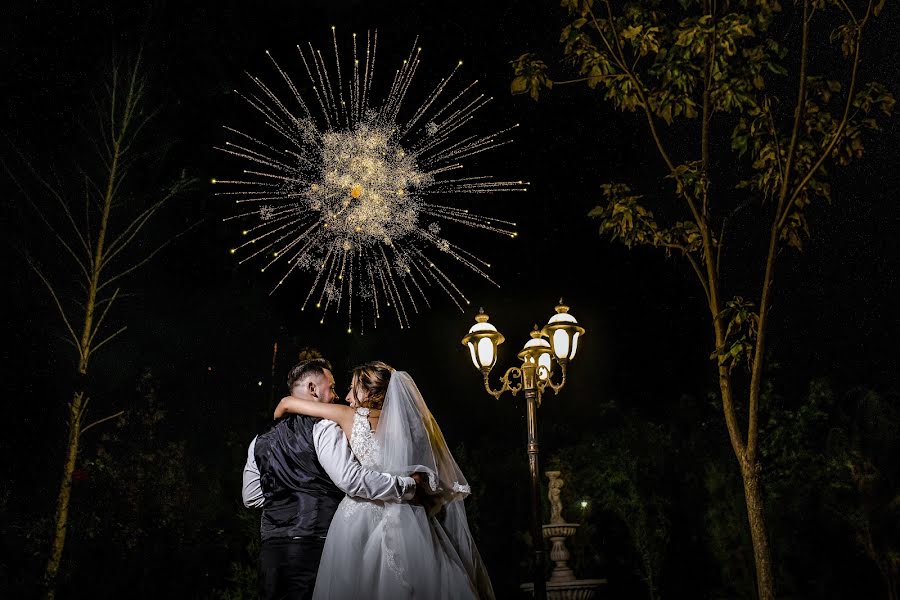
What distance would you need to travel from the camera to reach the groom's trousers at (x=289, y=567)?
429 centimetres

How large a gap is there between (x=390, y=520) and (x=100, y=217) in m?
9.91

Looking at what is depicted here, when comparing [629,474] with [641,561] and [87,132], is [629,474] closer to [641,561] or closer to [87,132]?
[641,561]

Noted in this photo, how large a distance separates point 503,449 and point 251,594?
880 centimetres

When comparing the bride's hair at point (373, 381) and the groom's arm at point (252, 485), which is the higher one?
the bride's hair at point (373, 381)

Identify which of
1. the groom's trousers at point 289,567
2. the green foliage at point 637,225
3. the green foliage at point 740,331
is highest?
the green foliage at point 637,225

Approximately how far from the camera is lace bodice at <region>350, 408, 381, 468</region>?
448cm

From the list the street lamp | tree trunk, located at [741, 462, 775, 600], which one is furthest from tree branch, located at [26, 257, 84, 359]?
tree trunk, located at [741, 462, 775, 600]

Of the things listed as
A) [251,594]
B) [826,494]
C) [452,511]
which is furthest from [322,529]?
[826,494]

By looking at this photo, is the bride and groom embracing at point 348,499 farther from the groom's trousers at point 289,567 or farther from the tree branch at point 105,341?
the tree branch at point 105,341

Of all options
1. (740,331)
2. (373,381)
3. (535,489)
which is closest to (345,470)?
(373,381)

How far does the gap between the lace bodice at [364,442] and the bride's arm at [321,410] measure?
5 cm

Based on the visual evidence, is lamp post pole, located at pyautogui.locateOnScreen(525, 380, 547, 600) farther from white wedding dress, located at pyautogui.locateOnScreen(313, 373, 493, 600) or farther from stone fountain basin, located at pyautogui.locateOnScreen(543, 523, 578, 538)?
white wedding dress, located at pyautogui.locateOnScreen(313, 373, 493, 600)

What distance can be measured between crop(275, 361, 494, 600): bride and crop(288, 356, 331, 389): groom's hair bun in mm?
125

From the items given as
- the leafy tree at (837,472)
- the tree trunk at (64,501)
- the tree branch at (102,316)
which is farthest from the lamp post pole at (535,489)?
the leafy tree at (837,472)
